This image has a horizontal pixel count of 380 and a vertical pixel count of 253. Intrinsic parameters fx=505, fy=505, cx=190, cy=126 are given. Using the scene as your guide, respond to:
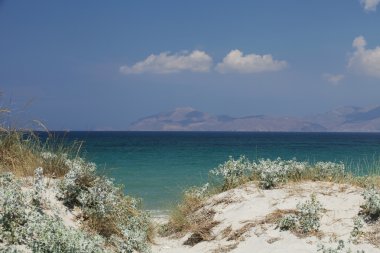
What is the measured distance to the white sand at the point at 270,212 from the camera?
9859 millimetres

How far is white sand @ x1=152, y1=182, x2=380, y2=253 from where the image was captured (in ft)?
32.3

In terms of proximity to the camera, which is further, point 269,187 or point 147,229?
point 269,187

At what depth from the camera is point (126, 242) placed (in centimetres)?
1038

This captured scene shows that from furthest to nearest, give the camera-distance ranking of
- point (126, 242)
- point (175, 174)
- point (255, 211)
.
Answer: point (175, 174) → point (255, 211) → point (126, 242)

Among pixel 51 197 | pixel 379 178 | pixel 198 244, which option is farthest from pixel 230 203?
pixel 51 197

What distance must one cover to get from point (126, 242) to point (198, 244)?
6.72 feet

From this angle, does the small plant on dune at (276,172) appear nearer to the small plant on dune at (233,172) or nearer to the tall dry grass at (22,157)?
the small plant on dune at (233,172)

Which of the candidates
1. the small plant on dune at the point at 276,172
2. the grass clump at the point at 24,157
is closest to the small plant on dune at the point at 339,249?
the small plant on dune at the point at 276,172

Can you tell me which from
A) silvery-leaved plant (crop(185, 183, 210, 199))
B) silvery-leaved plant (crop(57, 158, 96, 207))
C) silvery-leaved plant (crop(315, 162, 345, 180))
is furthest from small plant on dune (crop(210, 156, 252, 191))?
silvery-leaved plant (crop(57, 158, 96, 207))

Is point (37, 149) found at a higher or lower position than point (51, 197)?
higher

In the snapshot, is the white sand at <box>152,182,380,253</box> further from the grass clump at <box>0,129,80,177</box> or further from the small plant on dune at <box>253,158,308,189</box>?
the grass clump at <box>0,129,80,177</box>

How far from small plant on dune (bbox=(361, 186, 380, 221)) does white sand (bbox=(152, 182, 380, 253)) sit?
0.30 metres

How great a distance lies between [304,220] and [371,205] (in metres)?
1.38

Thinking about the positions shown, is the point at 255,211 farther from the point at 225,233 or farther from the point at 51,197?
the point at 51,197
